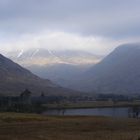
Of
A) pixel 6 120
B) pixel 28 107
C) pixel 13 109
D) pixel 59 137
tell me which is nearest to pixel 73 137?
pixel 59 137

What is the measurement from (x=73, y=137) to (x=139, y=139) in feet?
35.8

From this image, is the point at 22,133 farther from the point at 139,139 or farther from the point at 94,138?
the point at 139,139

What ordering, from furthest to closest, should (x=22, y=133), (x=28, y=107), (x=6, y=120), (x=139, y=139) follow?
1. (x=28, y=107)
2. (x=6, y=120)
3. (x=22, y=133)
4. (x=139, y=139)

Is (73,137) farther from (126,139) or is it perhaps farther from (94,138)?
(126,139)

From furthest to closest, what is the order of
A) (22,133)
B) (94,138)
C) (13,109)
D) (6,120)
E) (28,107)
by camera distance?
(28,107)
(13,109)
(6,120)
(22,133)
(94,138)

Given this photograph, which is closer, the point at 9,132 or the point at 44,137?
the point at 44,137

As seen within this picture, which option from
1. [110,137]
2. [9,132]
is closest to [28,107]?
[9,132]

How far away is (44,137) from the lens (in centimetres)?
5997

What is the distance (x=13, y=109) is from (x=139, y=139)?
120196 mm

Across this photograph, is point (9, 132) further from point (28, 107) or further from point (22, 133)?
point (28, 107)

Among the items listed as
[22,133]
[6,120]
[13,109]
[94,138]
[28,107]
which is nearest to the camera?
[94,138]

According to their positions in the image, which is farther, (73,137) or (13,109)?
(13,109)

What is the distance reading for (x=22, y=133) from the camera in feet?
218

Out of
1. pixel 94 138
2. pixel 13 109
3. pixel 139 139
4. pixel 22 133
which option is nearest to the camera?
pixel 139 139
